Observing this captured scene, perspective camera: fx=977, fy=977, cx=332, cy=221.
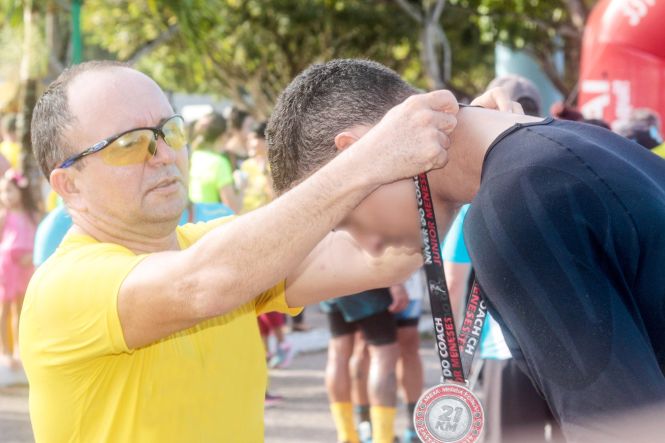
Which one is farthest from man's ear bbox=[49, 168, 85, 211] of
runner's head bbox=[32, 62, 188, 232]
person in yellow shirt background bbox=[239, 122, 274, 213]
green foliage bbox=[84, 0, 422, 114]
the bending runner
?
green foliage bbox=[84, 0, 422, 114]

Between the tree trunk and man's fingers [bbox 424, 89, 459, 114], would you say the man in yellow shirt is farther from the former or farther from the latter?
the tree trunk

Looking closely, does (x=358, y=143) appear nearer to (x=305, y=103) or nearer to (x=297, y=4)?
(x=305, y=103)

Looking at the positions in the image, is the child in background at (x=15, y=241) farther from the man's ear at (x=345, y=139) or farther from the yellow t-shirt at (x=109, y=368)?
the man's ear at (x=345, y=139)

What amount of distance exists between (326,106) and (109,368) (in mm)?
785

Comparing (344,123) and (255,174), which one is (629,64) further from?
(344,123)

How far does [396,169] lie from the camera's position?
1.87 m

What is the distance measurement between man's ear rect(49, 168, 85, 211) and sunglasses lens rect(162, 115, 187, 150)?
238 millimetres

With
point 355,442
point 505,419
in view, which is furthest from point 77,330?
point 355,442

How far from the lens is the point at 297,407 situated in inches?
281

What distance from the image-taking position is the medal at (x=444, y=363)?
1.95m

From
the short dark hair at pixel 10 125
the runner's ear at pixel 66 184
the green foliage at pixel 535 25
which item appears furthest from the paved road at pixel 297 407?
the green foliage at pixel 535 25

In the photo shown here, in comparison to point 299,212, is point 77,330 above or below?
below

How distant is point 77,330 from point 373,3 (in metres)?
22.8

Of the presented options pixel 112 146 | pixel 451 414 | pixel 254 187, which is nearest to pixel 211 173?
pixel 254 187
